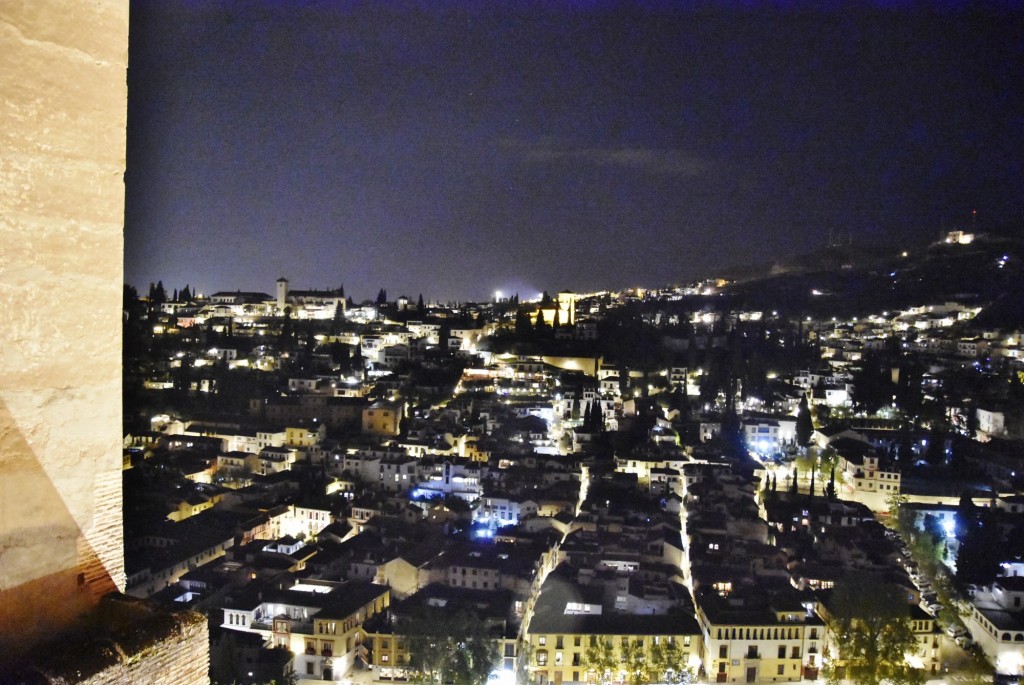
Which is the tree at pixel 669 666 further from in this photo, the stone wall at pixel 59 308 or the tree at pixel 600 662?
the stone wall at pixel 59 308

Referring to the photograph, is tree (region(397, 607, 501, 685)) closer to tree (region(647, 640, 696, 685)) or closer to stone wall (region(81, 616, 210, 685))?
tree (region(647, 640, 696, 685))

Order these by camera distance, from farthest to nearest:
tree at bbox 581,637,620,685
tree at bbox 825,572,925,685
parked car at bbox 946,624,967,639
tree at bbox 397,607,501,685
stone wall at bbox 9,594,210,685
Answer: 1. parked car at bbox 946,624,967,639
2. tree at bbox 581,637,620,685
3. tree at bbox 825,572,925,685
4. tree at bbox 397,607,501,685
5. stone wall at bbox 9,594,210,685

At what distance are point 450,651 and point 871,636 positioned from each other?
11.7ft

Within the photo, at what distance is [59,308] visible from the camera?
899 millimetres

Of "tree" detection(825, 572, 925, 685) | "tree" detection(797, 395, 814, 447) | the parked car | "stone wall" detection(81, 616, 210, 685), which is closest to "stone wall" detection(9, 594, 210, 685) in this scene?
"stone wall" detection(81, 616, 210, 685)

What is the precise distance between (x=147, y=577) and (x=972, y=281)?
113 ft

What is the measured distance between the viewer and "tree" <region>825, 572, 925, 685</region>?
21.4ft

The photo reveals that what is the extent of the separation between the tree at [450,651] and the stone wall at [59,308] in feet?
19.0

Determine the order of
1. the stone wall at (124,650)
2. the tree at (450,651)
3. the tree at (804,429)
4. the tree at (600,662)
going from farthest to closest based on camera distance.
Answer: the tree at (804,429)
the tree at (600,662)
the tree at (450,651)
the stone wall at (124,650)

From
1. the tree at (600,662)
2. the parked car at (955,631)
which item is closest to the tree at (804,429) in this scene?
the parked car at (955,631)

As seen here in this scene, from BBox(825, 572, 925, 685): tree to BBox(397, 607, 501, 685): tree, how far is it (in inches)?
112

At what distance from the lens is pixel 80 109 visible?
922mm

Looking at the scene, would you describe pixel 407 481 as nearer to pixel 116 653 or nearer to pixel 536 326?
pixel 116 653

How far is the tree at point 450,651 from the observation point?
6348 mm
